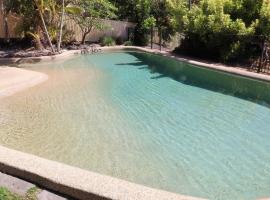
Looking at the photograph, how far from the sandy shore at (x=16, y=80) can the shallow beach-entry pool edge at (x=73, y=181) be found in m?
5.04

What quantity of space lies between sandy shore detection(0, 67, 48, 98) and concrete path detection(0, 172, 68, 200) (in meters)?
5.26

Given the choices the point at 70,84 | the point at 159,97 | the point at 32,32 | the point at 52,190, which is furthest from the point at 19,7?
the point at 52,190

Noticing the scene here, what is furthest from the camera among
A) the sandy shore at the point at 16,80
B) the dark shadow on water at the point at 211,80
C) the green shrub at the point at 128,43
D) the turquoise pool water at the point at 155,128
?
the green shrub at the point at 128,43

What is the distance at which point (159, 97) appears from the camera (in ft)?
35.4

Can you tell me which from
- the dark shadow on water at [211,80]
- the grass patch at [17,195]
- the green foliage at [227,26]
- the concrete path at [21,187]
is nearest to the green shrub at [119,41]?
the dark shadow on water at [211,80]

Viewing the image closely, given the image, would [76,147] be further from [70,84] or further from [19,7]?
[19,7]

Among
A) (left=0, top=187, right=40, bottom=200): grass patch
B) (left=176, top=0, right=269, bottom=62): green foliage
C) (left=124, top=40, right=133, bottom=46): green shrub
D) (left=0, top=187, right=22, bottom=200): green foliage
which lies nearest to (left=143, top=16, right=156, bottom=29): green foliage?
(left=124, top=40, right=133, bottom=46): green shrub

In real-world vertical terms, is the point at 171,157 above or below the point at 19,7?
below

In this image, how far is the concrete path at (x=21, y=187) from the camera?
4.70 metres

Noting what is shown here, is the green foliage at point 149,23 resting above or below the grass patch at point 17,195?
above

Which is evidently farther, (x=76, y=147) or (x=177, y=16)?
(x=177, y=16)

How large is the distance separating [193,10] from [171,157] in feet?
36.9

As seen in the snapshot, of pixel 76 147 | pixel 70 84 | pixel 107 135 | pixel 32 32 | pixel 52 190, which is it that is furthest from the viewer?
pixel 32 32

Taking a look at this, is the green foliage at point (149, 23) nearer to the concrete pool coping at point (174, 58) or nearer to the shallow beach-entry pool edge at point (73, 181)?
the concrete pool coping at point (174, 58)
